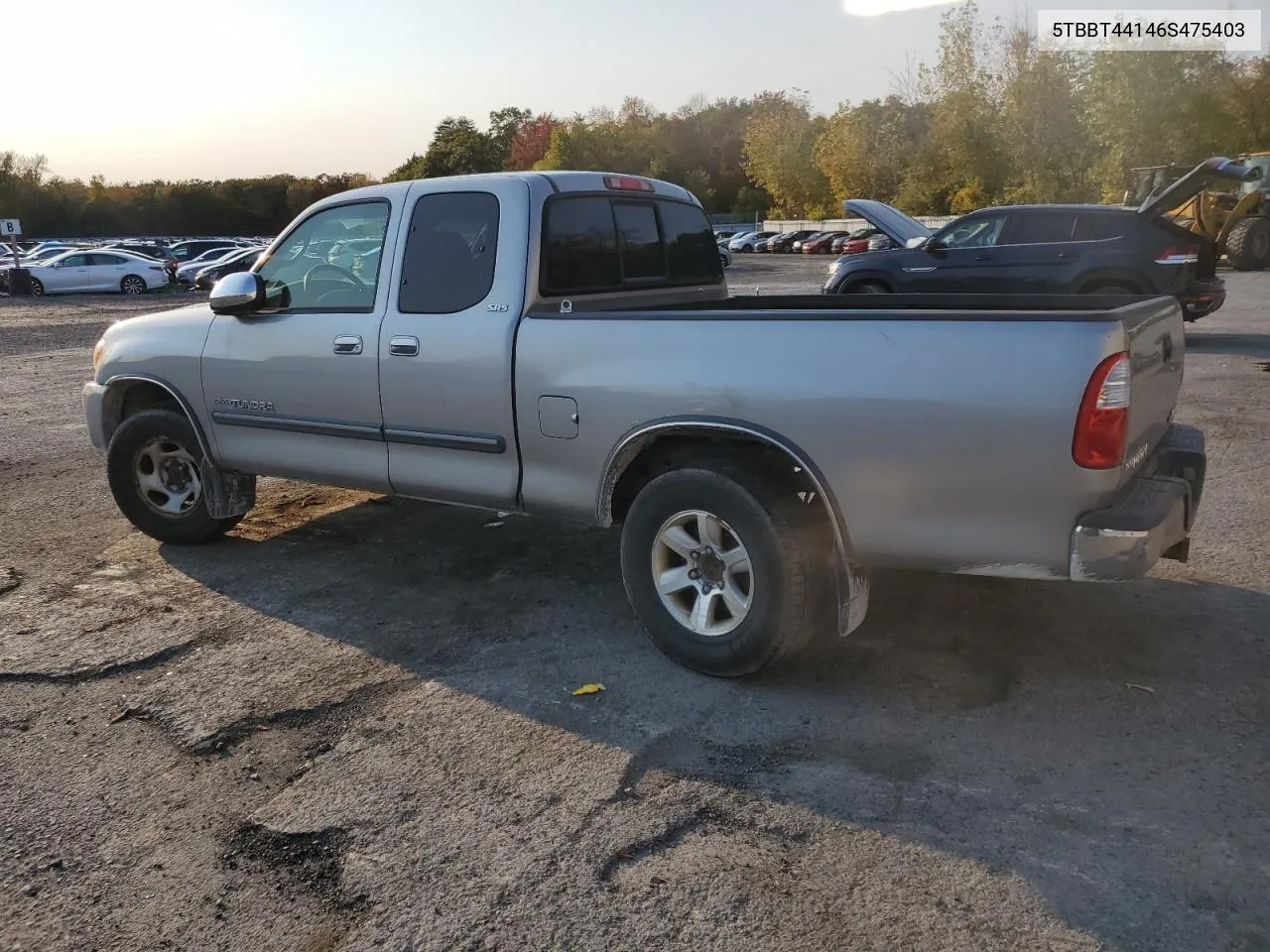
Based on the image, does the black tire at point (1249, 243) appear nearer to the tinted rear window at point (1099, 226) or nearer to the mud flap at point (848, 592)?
the tinted rear window at point (1099, 226)

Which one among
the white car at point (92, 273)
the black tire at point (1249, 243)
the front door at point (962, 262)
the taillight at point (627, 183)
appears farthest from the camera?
the white car at point (92, 273)

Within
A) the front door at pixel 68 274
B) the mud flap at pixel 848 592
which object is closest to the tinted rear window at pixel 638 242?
the mud flap at pixel 848 592

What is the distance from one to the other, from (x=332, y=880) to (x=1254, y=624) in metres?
3.82

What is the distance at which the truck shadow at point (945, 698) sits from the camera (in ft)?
9.72

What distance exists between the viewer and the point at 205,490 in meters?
5.81

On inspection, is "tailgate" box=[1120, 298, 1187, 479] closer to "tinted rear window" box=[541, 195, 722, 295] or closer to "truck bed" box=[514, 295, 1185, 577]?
"truck bed" box=[514, 295, 1185, 577]

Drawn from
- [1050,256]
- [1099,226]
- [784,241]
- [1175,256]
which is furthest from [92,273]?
[784,241]

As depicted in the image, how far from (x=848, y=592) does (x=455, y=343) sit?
202 centimetres

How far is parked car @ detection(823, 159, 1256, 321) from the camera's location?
37.4 ft

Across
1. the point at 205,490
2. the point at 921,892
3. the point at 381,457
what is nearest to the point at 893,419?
the point at 921,892

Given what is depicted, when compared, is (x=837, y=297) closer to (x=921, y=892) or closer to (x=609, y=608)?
(x=609, y=608)

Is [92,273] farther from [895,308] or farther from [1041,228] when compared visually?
[895,308]

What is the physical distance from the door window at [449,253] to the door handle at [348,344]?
29 centimetres

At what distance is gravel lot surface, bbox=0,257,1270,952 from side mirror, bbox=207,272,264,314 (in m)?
1.39
